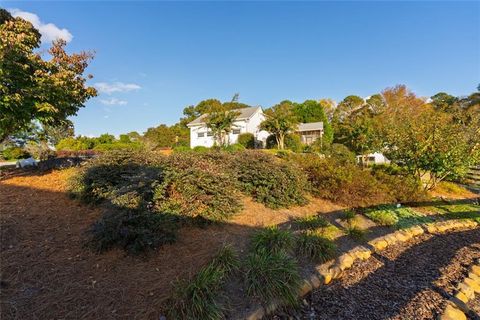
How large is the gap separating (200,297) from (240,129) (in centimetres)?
2355

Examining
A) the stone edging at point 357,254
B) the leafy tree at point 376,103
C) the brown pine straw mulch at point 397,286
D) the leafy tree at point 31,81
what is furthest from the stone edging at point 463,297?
the leafy tree at point 376,103

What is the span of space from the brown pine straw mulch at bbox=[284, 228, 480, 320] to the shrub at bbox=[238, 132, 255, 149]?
20249mm

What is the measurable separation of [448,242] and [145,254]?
5.82 meters

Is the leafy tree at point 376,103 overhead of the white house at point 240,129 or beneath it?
overhead

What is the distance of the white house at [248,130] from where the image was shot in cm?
2517

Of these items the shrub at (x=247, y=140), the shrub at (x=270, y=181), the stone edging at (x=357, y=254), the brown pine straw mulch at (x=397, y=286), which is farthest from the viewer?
the shrub at (x=247, y=140)

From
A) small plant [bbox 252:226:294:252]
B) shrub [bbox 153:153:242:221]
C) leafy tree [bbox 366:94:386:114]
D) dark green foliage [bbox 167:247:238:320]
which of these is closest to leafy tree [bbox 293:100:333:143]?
leafy tree [bbox 366:94:386:114]

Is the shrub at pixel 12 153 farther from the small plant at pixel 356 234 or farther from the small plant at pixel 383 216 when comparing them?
the small plant at pixel 383 216

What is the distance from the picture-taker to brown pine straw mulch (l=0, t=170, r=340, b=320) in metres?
2.16

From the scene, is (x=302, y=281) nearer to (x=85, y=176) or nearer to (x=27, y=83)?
(x=85, y=176)

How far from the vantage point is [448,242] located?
4.86m

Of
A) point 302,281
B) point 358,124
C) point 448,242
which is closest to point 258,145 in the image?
point 358,124

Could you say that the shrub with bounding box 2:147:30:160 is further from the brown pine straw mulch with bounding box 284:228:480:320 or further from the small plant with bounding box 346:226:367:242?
the brown pine straw mulch with bounding box 284:228:480:320

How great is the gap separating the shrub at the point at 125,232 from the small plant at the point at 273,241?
4.49ft
